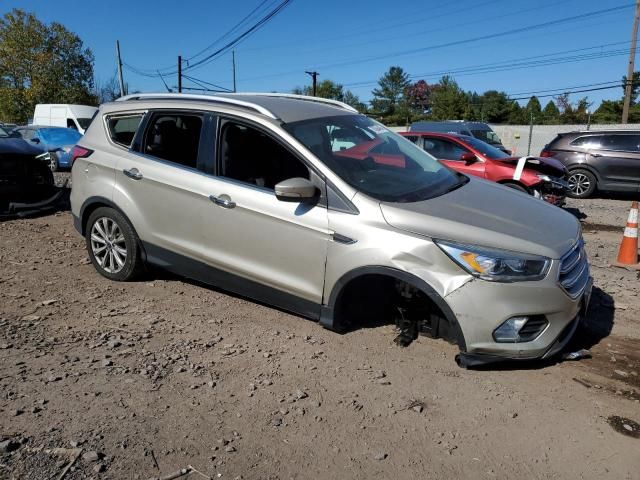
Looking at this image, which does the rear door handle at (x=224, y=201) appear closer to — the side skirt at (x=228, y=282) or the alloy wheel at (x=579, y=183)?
the side skirt at (x=228, y=282)

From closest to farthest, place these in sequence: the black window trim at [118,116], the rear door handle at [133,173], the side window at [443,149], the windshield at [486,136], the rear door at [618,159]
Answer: the rear door handle at [133,173] < the black window trim at [118,116] < the side window at [443,149] < the rear door at [618,159] < the windshield at [486,136]

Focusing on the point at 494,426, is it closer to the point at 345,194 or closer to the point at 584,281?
the point at 584,281

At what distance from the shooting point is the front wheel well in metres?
3.44

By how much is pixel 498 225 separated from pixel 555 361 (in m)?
1.12

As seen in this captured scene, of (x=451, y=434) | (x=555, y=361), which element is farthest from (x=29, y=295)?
(x=555, y=361)

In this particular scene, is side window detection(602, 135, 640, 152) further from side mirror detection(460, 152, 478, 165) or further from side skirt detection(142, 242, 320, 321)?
side skirt detection(142, 242, 320, 321)

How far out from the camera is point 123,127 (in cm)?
506

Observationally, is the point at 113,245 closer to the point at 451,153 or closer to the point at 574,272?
the point at 574,272

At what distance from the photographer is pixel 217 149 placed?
432cm

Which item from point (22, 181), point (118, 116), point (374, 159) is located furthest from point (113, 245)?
point (22, 181)

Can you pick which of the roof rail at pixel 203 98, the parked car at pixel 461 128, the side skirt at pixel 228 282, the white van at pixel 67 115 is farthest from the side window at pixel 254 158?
the white van at pixel 67 115

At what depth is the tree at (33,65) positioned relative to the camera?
35.7m

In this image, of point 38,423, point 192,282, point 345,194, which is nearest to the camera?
point 38,423

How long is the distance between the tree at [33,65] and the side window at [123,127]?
37032 mm
